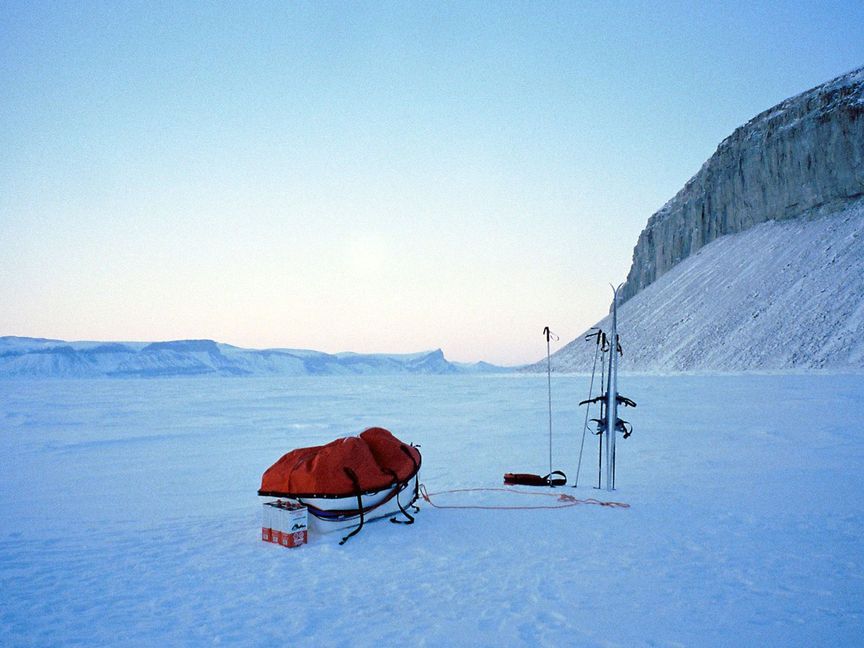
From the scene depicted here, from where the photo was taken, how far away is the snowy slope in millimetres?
48719

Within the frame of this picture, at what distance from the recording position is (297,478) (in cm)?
612

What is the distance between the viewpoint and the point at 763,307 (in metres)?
57.9

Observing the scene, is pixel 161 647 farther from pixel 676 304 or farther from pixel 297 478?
pixel 676 304

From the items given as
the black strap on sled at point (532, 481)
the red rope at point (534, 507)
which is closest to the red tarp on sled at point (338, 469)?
the red rope at point (534, 507)

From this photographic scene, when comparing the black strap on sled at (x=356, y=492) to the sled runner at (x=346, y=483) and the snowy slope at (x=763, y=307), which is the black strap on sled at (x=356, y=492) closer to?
the sled runner at (x=346, y=483)

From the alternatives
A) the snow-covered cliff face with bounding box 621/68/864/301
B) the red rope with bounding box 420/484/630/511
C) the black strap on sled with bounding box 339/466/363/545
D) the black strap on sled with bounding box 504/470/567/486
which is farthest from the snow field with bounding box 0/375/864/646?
the snow-covered cliff face with bounding box 621/68/864/301

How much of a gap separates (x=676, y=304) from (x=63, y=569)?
76.8 metres

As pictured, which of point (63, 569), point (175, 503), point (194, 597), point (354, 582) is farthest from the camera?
point (175, 503)

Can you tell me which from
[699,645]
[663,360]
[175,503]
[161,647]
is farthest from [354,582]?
[663,360]

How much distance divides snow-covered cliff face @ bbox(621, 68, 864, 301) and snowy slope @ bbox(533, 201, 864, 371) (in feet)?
10.7

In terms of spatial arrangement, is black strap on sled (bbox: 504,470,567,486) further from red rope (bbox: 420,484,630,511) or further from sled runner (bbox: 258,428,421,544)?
sled runner (bbox: 258,428,421,544)

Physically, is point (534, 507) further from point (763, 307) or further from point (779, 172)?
point (779, 172)

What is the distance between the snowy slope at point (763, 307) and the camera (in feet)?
160

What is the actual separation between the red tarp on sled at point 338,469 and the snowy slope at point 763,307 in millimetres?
47493
